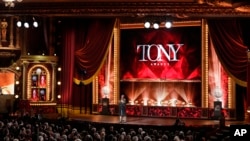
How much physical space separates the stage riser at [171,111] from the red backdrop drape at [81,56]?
1.76 meters

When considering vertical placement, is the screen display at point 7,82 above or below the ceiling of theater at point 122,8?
below

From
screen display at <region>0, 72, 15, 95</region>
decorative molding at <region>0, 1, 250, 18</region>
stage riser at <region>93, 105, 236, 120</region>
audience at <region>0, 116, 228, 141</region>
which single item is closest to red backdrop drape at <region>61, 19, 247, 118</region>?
stage riser at <region>93, 105, 236, 120</region>

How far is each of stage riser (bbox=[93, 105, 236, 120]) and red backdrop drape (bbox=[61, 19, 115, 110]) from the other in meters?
1.76

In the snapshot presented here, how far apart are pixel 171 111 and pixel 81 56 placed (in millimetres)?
6391

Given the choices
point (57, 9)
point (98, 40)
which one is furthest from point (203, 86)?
point (57, 9)

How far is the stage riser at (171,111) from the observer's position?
23797 millimetres

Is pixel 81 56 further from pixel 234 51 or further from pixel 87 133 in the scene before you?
pixel 87 133

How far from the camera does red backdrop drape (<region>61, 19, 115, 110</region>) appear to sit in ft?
87.2

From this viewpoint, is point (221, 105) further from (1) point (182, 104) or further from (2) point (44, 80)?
(2) point (44, 80)

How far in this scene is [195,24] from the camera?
24.8 m

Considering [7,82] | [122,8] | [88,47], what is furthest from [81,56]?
[122,8]

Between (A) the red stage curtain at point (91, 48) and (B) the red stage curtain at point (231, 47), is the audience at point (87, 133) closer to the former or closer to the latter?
(B) the red stage curtain at point (231, 47)

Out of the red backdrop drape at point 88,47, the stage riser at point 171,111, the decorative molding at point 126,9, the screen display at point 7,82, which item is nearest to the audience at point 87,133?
the decorative molding at point 126,9

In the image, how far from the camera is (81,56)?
27.1 metres
